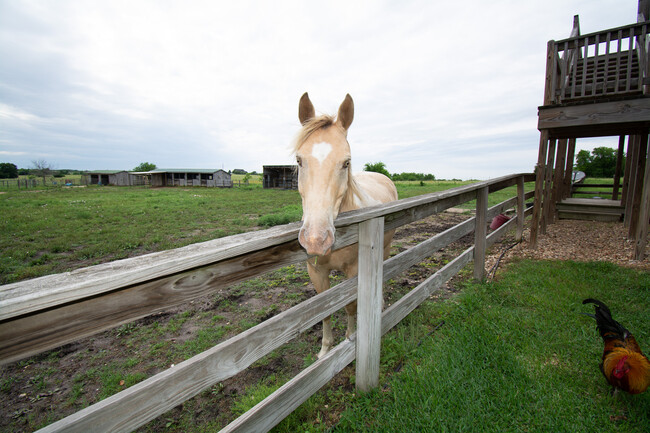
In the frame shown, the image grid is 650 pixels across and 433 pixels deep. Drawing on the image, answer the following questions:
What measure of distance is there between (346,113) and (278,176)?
1443 inches

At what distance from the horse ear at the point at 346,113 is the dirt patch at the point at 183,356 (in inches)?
93.7

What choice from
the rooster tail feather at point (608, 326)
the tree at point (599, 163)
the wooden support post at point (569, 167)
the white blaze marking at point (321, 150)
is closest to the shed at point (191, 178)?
the wooden support post at point (569, 167)

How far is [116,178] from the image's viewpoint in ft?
171

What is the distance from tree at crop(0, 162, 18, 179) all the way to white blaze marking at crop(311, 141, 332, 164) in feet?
376

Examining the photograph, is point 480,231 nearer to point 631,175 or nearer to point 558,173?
point 631,175

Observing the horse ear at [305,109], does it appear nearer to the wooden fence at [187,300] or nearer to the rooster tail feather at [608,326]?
the wooden fence at [187,300]


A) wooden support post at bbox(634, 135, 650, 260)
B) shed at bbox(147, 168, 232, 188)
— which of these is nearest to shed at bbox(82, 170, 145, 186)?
shed at bbox(147, 168, 232, 188)

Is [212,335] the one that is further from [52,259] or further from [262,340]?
[52,259]

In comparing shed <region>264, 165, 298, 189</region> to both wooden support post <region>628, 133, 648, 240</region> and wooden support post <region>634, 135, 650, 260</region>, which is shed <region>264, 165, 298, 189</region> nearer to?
wooden support post <region>628, 133, 648, 240</region>

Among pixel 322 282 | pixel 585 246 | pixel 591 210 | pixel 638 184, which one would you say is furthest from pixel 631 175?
pixel 322 282

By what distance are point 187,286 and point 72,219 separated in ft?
46.1

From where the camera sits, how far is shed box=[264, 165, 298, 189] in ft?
117

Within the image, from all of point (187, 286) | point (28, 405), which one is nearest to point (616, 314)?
point (187, 286)

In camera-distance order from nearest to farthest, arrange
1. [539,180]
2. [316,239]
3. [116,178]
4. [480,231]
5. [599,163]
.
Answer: [316,239], [480,231], [539,180], [116,178], [599,163]
